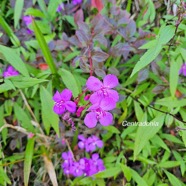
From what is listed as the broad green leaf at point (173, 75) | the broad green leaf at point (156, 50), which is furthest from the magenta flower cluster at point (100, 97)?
the broad green leaf at point (173, 75)

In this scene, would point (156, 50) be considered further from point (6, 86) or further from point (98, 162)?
point (98, 162)

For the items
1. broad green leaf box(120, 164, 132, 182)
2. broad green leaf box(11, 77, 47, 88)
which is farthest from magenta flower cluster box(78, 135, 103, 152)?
broad green leaf box(11, 77, 47, 88)

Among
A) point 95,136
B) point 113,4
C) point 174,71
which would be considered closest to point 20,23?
point 113,4

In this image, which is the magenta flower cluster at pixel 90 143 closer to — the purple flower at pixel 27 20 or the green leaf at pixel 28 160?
the green leaf at pixel 28 160

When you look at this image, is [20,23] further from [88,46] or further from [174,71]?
[174,71]

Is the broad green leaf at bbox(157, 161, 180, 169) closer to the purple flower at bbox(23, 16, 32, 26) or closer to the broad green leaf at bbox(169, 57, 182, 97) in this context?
the broad green leaf at bbox(169, 57, 182, 97)

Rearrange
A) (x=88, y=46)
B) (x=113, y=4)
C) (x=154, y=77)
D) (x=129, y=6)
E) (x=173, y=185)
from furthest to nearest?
(x=129, y=6), (x=113, y=4), (x=154, y=77), (x=173, y=185), (x=88, y=46)
